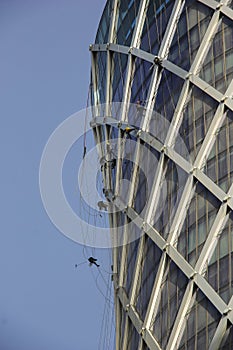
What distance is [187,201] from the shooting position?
63562 millimetres

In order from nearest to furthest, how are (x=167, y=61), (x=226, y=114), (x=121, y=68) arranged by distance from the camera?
(x=226, y=114)
(x=167, y=61)
(x=121, y=68)

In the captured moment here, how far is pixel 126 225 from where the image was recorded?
69.3 metres

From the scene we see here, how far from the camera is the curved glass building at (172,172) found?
61.2m

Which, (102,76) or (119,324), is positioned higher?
(102,76)

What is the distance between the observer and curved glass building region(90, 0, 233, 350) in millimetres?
61188

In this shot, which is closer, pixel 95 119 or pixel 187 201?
pixel 187 201

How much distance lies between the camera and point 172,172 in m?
65.6

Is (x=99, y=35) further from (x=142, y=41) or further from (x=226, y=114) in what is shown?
(x=226, y=114)

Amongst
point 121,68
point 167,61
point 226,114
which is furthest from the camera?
point 121,68

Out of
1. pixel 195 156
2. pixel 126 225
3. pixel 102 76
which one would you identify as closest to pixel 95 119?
pixel 102 76

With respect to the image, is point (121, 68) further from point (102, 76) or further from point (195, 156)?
point (195, 156)

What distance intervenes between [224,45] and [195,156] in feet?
15.7

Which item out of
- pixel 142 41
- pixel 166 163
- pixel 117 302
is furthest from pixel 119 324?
pixel 142 41

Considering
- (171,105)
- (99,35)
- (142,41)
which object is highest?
(99,35)
